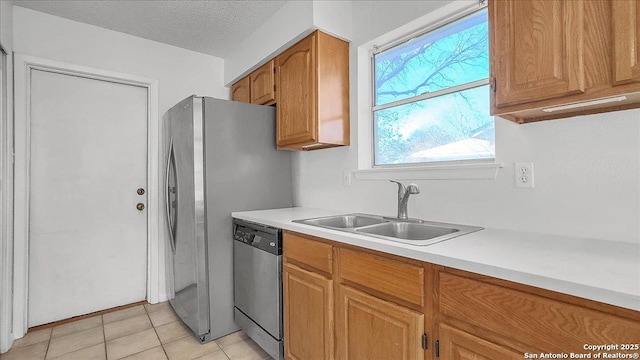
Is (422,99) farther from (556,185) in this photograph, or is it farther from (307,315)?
(307,315)

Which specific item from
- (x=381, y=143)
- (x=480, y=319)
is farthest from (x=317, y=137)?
(x=480, y=319)

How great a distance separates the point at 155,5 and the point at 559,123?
8.91 feet

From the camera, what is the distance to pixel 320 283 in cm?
146

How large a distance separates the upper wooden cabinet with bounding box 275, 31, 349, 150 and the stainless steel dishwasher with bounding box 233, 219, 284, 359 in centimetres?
76

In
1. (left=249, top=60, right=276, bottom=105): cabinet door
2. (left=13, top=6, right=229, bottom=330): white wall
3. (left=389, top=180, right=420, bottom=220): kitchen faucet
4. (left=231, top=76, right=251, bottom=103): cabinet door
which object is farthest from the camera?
(left=231, top=76, right=251, bottom=103): cabinet door

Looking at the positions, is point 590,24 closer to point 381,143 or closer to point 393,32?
point 393,32

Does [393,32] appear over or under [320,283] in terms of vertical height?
over

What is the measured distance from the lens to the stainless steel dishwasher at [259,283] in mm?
1738

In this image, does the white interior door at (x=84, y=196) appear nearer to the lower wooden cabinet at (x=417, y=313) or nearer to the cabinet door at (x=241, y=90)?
the cabinet door at (x=241, y=90)

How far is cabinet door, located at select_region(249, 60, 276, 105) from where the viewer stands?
248 centimetres

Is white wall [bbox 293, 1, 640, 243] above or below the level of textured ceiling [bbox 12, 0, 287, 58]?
below

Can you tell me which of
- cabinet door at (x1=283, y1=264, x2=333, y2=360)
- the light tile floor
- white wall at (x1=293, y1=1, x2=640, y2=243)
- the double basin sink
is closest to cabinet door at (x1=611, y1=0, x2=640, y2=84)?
white wall at (x1=293, y1=1, x2=640, y2=243)

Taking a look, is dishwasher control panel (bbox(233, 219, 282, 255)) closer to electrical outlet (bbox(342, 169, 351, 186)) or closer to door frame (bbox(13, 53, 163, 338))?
electrical outlet (bbox(342, 169, 351, 186))

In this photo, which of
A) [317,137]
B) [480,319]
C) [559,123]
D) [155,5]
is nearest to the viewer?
[480,319]
